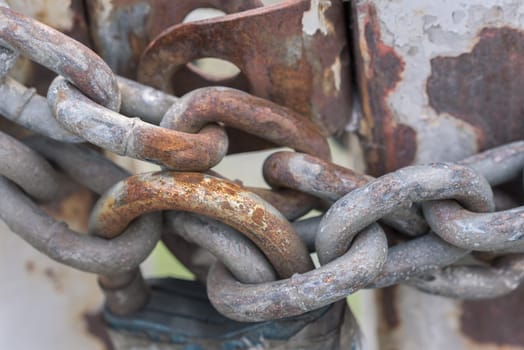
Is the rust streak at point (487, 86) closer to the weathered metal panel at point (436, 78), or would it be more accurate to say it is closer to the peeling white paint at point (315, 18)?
the weathered metal panel at point (436, 78)

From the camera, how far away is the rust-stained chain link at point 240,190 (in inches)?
25.9

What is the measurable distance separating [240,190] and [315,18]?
0.19 meters

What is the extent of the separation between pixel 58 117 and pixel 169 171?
11 cm

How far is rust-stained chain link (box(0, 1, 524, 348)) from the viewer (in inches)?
25.9

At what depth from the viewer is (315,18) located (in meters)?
0.74

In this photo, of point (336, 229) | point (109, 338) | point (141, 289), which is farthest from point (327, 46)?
point (109, 338)

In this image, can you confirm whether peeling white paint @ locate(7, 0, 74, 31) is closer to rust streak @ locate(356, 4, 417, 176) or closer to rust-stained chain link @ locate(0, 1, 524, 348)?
rust-stained chain link @ locate(0, 1, 524, 348)

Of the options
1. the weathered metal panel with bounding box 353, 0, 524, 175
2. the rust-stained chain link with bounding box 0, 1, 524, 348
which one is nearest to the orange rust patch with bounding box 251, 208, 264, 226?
the rust-stained chain link with bounding box 0, 1, 524, 348

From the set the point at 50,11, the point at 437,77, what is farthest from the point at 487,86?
the point at 50,11

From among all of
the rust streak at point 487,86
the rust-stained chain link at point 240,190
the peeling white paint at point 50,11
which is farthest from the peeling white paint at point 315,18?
the peeling white paint at point 50,11

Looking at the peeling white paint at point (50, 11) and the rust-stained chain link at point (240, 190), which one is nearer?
the rust-stained chain link at point (240, 190)

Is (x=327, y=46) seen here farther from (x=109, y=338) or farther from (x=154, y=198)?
(x=109, y=338)

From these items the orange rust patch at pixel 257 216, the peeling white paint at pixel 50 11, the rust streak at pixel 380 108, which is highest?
the peeling white paint at pixel 50 11

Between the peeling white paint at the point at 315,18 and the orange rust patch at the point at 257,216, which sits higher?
the peeling white paint at the point at 315,18
